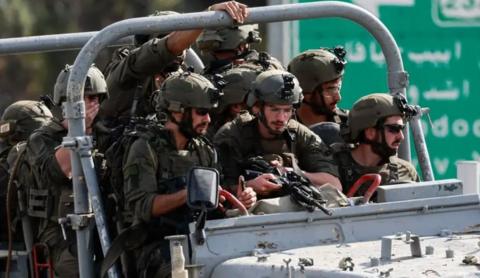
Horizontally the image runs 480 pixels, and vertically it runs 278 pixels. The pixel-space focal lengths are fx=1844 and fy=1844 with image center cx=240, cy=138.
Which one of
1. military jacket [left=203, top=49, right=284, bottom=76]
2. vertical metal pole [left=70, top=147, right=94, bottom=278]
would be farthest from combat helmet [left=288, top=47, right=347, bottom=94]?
vertical metal pole [left=70, top=147, right=94, bottom=278]

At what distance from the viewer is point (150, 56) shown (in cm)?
977

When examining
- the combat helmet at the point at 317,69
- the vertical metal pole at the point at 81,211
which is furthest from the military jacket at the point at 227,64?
the vertical metal pole at the point at 81,211

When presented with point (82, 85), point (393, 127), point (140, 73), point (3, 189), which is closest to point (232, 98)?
point (140, 73)

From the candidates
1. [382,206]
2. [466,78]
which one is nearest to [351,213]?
[382,206]

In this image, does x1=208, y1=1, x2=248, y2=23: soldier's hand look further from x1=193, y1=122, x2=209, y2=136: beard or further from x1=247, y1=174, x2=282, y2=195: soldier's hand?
x1=247, y1=174, x2=282, y2=195: soldier's hand

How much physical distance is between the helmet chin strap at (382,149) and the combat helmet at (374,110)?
8 cm

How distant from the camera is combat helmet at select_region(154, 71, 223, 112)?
28.8ft

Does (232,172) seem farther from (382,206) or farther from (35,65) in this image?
(35,65)

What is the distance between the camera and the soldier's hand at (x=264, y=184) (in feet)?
28.4

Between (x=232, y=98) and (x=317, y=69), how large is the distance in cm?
72

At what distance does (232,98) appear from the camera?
→ 10.0 m

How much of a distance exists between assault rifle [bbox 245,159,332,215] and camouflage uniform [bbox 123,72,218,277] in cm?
24

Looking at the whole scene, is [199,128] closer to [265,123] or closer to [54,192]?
[265,123]

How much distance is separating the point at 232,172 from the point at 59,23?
9930 millimetres
